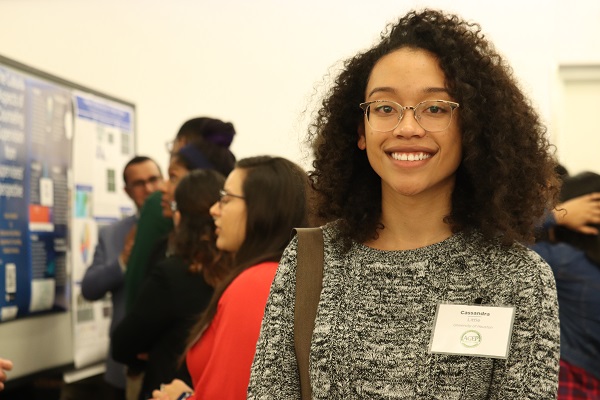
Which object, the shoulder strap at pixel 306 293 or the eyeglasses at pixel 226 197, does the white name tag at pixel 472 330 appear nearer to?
the shoulder strap at pixel 306 293

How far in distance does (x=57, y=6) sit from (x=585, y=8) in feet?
11.1

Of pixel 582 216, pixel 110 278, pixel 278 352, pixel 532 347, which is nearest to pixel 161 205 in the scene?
pixel 110 278

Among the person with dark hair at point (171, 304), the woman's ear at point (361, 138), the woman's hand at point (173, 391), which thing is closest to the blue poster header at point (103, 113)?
the person with dark hair at point (171, 304)

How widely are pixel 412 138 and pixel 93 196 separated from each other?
312 centimetres

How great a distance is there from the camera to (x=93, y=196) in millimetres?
4211

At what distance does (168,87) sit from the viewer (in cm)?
530

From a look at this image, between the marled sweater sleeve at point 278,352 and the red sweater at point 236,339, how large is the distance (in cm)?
60

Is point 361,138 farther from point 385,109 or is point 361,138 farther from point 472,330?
point 472,330

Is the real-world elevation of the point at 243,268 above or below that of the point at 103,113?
below

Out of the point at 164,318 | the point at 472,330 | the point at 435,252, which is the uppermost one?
the point at 435,252

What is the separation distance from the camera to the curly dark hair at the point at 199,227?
2.80 metres

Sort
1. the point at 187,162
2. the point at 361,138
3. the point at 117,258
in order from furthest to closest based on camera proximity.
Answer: the point at 117,258 → the point at 187,162 → the point at 361,138

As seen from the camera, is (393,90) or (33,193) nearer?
(393,90)

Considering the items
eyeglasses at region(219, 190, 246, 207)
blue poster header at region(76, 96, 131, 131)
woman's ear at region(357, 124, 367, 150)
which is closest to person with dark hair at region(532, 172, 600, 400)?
eyeglasses at region(219, 190, 246, 207)
